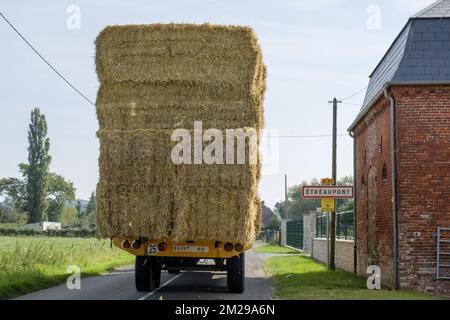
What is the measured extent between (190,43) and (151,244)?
3.83 meters

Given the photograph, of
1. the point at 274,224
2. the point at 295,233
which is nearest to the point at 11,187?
the point at 274,224

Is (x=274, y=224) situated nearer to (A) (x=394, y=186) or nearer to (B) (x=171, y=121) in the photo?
(A) (x=394, y=186)

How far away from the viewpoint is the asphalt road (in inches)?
471

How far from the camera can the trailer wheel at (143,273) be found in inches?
500

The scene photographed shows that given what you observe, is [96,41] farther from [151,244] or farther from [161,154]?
[151,244]

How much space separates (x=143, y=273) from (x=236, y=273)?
180 centimetres

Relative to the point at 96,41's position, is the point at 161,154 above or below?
below

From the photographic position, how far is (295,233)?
39.4 meters

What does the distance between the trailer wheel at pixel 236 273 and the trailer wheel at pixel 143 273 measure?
1.54 meters

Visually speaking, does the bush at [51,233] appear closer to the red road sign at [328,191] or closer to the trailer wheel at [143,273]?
the red road sign at [328,191]

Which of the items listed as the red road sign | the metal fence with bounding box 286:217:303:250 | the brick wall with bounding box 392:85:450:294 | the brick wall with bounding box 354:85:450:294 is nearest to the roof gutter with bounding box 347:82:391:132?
the brick wall with bounding box 354:85:450:294

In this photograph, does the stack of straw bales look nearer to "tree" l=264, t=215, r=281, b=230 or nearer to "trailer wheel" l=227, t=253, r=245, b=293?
"trailer wheel" l=227, t=253, r=245, b=293
